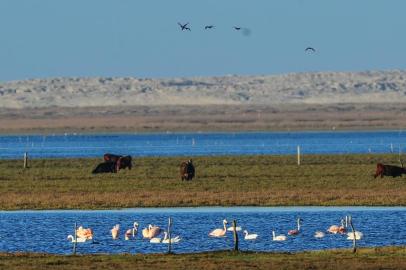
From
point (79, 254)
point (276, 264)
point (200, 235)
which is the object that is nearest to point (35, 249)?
point (79, 254)

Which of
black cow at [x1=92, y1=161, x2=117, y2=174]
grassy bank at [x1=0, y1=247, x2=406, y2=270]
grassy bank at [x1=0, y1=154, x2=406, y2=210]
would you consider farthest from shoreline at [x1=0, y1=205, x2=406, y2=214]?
black cow at [x1=92, y1=161, x2=117, y2=174]

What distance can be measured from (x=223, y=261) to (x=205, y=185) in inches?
1015

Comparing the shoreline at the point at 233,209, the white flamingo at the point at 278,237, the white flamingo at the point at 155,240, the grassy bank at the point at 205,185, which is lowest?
the white flamingo at the point at 155,240

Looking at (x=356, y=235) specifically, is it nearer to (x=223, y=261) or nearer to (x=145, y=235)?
(x=145, y=235)

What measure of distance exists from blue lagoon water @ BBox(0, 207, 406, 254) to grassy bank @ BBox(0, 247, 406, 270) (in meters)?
3.02

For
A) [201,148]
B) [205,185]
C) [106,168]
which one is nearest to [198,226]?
[205,185]

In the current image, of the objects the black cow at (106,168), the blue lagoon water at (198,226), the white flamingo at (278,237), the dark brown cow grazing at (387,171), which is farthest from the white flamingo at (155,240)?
the black cow at (106,168)

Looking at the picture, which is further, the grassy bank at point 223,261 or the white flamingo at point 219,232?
the white flamingo at point 219,232

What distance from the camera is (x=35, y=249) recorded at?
35875mm

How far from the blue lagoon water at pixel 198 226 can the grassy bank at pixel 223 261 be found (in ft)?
9.90

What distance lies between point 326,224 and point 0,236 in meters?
9.86

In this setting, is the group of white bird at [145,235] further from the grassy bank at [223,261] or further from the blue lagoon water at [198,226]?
the grassy bank at [223,261]

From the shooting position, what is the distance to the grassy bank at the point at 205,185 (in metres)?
49.3

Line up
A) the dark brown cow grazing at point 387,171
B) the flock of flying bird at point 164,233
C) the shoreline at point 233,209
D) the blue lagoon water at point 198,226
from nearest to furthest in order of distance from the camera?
1. the blue lagoon water at point 198,226
2. the flock of flying bird at point 164,233
3. the shoreline at point 233,209
4. the dark brown cow grazing at point 387,171
